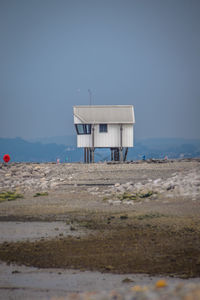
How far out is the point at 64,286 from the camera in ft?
33.7

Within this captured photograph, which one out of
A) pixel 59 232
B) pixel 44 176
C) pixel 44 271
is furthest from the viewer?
pixel 44 176

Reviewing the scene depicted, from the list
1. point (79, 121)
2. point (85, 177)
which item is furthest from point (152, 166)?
point (79, 121)

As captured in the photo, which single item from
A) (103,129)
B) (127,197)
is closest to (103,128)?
(103,129)

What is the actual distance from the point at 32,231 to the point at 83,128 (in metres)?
33.1

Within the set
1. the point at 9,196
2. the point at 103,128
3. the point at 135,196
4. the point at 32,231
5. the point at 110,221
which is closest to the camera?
the point at 32,231

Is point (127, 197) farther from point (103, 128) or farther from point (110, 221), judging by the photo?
point (103, 128)

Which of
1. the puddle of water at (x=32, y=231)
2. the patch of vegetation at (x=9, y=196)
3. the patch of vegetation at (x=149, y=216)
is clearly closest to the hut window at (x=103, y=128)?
the patch of vegetation at (x=9, y=196)

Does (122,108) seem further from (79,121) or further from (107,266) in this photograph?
(107,266)

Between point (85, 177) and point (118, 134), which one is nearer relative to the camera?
point (85, 177)

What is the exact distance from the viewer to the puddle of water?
50.8 feet

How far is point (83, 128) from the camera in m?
49.1

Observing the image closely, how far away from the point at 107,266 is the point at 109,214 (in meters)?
7.66

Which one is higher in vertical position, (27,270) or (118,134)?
(118,134)

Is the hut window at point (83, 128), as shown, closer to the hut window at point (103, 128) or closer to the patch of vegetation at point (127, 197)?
the hut window at point (103, 128)
